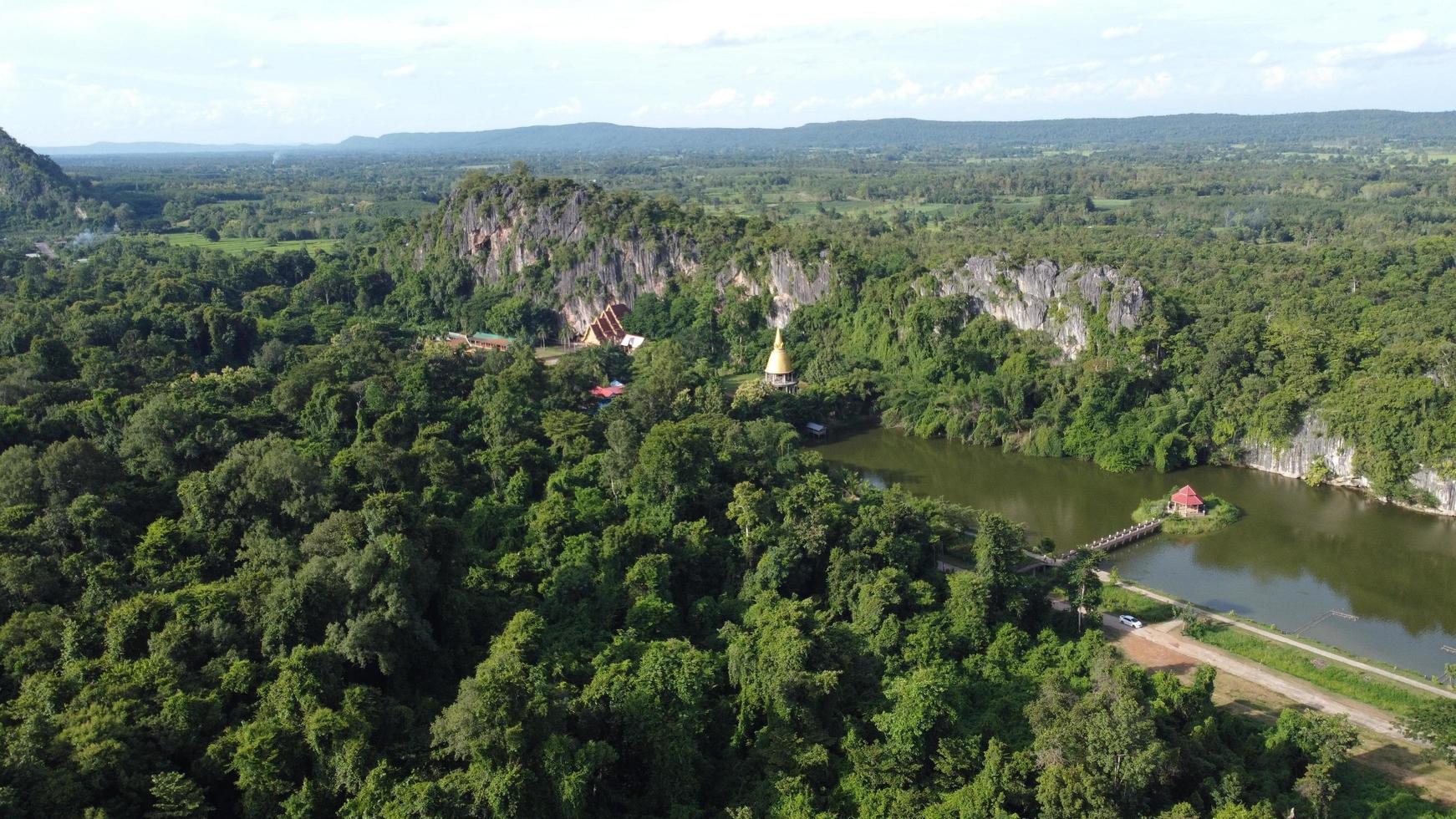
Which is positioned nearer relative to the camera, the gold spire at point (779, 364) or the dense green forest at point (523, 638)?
the dense green forest at point (523, 638)

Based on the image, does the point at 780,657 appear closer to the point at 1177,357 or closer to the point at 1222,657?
the point at 1222,657

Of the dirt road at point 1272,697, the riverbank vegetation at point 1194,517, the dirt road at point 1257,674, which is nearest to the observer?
the dirt road at point 1272,697

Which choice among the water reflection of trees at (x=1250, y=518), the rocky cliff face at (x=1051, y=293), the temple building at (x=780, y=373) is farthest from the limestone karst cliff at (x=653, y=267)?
the water reflection of trees at (x=1250, y=518)

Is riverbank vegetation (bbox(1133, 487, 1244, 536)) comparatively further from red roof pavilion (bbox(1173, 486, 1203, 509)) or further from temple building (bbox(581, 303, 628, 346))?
temple building (bbox(581, 303, 628, 346))

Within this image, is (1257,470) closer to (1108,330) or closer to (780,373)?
(1108,330)

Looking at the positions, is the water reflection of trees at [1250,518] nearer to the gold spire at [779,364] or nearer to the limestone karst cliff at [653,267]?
the gold spire at [779,364]

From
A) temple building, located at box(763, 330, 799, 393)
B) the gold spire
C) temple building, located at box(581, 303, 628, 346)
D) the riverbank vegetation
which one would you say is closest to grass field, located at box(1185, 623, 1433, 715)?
the riverbank vegetation
